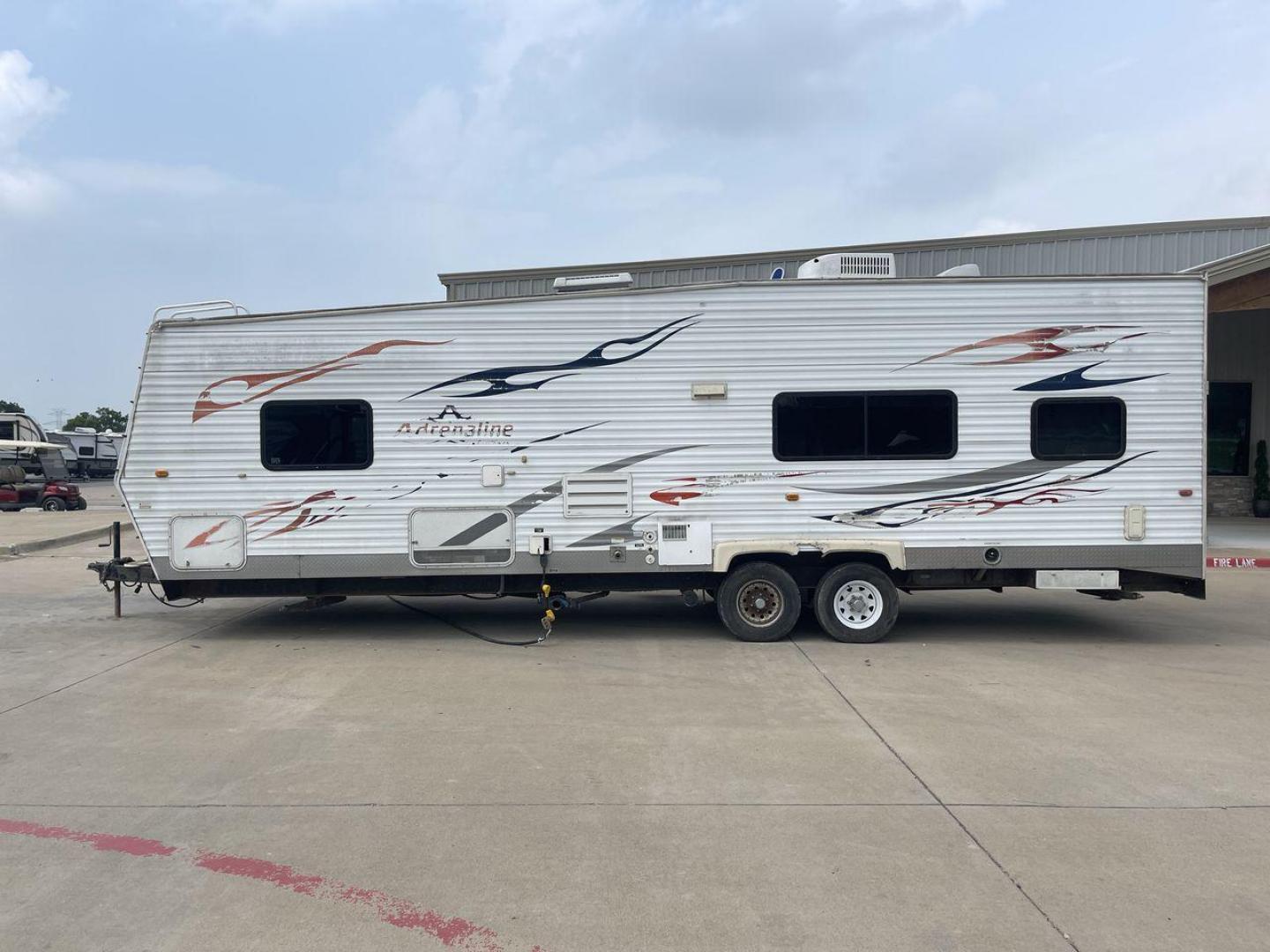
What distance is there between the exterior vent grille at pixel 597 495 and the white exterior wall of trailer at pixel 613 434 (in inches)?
1.6

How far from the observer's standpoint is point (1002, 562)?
8.58 meters

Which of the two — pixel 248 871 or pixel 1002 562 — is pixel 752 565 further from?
pixel 248 871

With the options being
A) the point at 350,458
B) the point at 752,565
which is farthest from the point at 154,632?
the point at 752,565

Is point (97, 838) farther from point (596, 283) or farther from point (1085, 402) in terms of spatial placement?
point (1085, 402)

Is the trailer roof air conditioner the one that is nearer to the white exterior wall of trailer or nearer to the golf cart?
the white exterior wall of trailer

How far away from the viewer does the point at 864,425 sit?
339 inches

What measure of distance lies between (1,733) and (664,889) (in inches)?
192

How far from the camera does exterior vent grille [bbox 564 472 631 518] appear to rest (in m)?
8.65

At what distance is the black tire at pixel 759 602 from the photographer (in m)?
8.67

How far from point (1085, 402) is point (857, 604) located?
112 inches

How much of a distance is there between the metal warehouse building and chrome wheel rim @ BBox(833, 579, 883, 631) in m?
10.2

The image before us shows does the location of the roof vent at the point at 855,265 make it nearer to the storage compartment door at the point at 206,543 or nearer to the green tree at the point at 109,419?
the storage compartment door at the point at 206,543

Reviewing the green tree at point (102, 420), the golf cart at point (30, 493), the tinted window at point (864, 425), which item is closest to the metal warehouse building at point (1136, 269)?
the tinted window at point (864, 425)

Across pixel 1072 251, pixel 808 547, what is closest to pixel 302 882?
pixel 808 547
